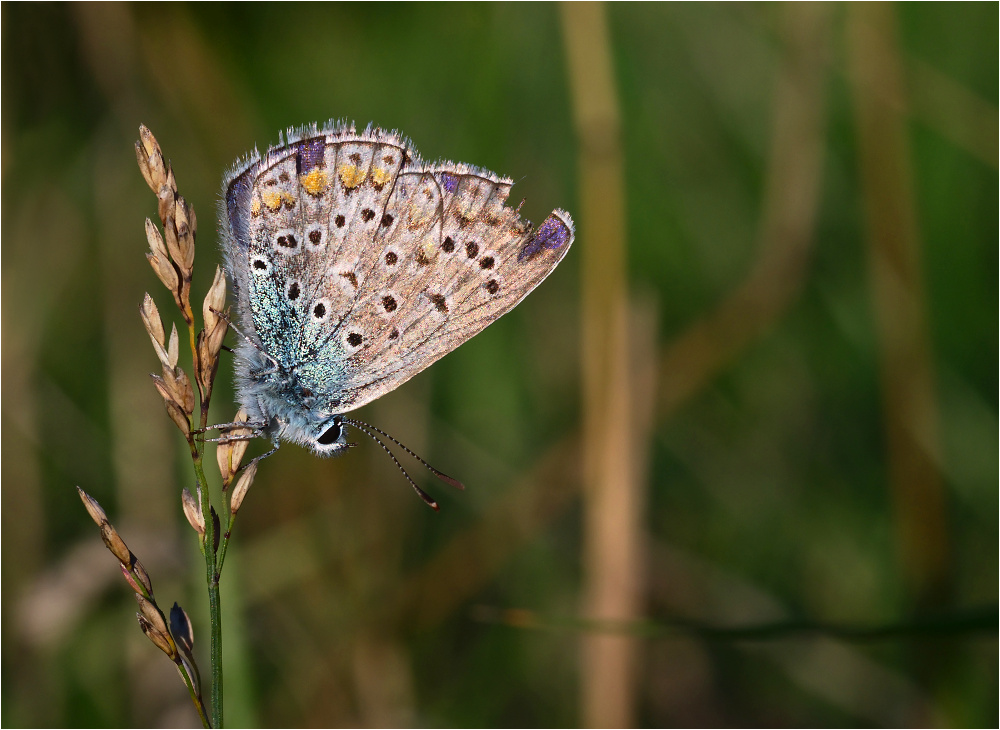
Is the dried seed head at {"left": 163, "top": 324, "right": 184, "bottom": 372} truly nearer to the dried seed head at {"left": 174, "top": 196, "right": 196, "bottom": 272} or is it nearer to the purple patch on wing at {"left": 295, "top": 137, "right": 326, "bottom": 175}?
the dried seed head at {"left": 174, "top": 196, "right": 196, "bottom": 272}

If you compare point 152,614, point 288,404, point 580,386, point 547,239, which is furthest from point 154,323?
point 580,386

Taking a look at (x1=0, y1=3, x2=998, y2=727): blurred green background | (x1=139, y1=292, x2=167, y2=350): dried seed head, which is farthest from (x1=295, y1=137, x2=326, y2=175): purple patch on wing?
(x1=0, y1=3, x2=998, y2=727): blurred green background

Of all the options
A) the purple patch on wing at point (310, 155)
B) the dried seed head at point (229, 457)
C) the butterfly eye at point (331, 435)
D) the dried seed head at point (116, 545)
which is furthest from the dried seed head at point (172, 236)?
the butterfly eye at point (331, 435)

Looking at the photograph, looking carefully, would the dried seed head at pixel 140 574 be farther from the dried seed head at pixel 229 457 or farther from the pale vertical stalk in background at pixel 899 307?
the pale vertical stalk in background at pixel 899 307

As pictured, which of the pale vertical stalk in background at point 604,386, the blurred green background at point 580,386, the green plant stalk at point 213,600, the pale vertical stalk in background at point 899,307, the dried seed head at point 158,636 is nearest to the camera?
the green plant stalk at point 213,600

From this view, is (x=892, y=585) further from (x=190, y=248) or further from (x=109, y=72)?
(x=109, y=72)
